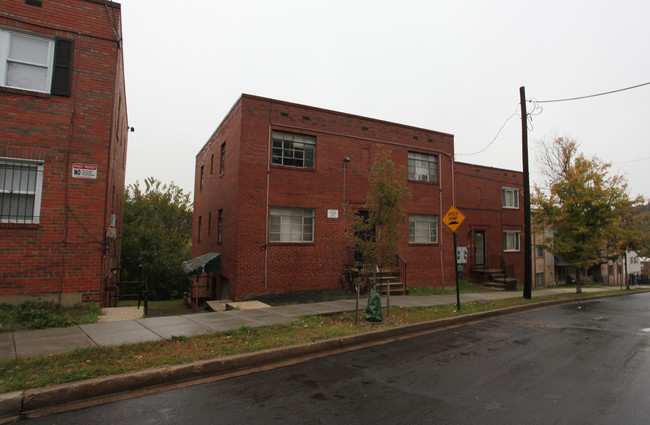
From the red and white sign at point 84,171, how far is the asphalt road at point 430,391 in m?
6.28

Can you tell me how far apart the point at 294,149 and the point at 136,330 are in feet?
29.4

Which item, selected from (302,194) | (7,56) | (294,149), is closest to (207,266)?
(302,194)

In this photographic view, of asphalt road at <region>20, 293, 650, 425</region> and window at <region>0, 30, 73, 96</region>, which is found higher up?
window at <region>0, 30, 73, 96</region>

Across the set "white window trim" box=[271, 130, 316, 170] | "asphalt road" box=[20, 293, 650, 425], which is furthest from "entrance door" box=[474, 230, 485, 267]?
"asphalt road" box=[20, 293, 650, 425]

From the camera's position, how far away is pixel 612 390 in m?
4.79

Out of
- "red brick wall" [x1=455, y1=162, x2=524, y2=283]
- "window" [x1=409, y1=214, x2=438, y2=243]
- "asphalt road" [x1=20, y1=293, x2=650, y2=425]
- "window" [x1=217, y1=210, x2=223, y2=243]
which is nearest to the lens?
"asphalt road" [x1=20, y1=293, x2=650, y2=425]

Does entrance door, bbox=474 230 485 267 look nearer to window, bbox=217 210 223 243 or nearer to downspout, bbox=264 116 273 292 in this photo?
downspout, bbox=264 116 273 292

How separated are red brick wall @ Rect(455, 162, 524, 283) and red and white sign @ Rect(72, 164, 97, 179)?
17.3 meters

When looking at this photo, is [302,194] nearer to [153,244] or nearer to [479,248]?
[479,248]

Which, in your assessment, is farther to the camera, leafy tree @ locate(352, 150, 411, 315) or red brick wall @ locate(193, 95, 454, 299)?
red brick wall @ locate(193, 95, 454, 299)

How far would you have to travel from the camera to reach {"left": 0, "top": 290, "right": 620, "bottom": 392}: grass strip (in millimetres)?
4660

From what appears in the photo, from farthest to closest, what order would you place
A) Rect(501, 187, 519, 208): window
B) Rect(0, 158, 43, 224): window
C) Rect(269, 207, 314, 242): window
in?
1. Rect(501, 187, 519, 208): window
2. Rect(269, 207, 314, 242): window
3. Rect(0, 158, 43, 224): window

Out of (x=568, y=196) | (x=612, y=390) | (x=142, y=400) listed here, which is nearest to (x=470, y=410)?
(x=612, y=390)

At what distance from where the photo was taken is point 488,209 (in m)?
22.0
